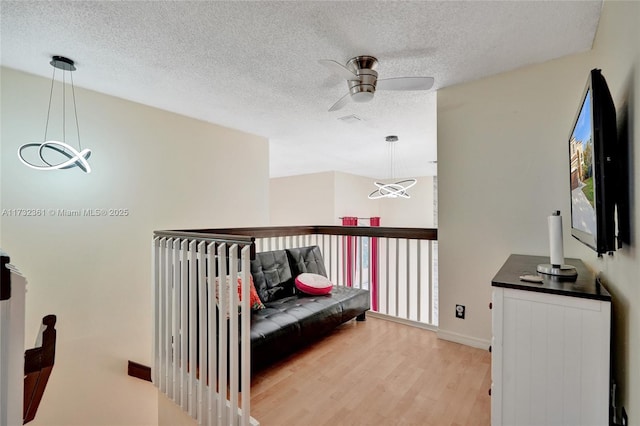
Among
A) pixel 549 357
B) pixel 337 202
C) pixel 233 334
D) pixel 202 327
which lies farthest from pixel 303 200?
pixel 549 357

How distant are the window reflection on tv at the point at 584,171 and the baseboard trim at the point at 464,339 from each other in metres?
1.41

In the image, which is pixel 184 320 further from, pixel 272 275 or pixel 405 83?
pixel 405 83

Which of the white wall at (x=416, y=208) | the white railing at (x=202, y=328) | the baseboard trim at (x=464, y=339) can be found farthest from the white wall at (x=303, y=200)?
the white railing at (x=202, y=328)

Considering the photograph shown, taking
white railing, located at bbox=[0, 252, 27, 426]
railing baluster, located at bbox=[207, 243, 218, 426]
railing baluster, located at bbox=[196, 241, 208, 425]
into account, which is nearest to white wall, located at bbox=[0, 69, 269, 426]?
railing baluster, located at bbox=[196, 241, 208, 425]

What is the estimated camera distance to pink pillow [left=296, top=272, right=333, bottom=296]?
3164mm

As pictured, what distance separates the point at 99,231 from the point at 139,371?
1.39m

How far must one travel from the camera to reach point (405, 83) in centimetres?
211

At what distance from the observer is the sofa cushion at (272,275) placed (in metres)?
2.98

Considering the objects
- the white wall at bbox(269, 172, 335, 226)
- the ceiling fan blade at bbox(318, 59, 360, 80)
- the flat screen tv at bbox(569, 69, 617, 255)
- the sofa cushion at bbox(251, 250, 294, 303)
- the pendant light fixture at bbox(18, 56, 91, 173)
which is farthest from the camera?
the white wall at bbox(269, 172, 335, 226)

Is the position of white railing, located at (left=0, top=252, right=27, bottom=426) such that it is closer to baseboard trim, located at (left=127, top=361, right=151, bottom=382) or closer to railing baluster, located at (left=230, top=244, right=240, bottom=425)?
railing baluster, located at (left=230, top=244, right=240, bottom=425)

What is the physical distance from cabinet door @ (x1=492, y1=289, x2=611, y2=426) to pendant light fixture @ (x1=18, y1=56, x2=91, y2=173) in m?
3.23

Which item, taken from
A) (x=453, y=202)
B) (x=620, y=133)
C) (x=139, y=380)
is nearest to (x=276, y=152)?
(x=453, y=202)

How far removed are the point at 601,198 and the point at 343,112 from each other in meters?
2.68

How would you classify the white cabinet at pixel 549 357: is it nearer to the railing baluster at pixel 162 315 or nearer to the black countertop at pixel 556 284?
the black countertop at pixel 556 284
